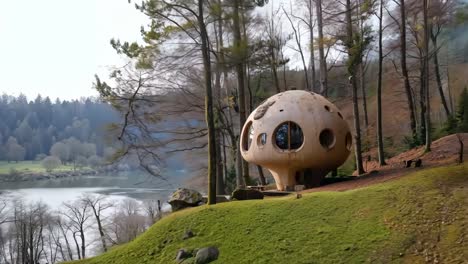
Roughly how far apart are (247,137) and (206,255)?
7.29 metres

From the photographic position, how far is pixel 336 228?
26.5ft

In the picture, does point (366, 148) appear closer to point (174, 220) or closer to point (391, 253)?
point (174, 220)

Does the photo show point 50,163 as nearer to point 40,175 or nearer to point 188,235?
point 40,175

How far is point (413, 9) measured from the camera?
20922 millimetres

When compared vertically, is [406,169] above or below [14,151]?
below

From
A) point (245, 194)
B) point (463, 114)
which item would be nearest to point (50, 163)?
point (463, 114)

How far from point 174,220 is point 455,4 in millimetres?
21184

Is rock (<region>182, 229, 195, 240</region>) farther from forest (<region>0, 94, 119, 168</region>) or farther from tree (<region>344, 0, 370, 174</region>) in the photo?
forest (<region>0, 94, 119, 168</region>)

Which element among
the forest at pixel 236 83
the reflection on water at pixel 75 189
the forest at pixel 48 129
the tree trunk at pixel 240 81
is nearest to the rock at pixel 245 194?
the forest at pixel 236 83

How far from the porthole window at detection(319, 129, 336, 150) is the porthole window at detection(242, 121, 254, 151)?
2.36 metres

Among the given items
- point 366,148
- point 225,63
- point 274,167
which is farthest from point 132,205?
point 274,167

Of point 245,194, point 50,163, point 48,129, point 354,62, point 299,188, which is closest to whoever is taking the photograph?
point 245,194

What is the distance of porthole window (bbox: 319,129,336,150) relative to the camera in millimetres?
13820

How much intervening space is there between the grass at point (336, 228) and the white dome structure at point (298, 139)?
3628 mm
